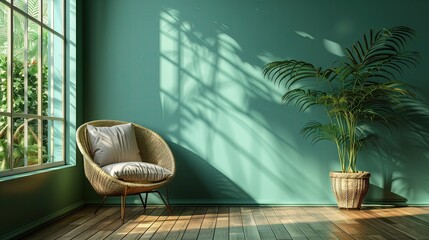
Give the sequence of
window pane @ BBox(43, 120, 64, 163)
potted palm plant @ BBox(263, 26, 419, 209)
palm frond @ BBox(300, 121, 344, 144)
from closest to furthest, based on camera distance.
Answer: window pane @ BBox(43, 120, 64, 163), potted palm plant @ BBox(263, 26, 419, 209), palm frond @ BBox(300, 121, 344, 144)

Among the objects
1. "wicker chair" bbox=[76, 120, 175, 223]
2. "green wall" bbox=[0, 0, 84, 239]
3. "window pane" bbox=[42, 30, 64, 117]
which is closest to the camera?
"green wall" bbox=[0, 0, 84, 239]

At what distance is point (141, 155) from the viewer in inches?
203

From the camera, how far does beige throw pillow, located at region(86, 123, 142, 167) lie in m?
4.71

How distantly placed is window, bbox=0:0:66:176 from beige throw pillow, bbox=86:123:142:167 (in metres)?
0.39

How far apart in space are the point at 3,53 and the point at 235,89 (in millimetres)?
2386

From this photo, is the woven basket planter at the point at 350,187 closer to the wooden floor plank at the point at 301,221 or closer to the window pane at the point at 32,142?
the wooden floor plank at the point at 301,221

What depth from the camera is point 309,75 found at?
209 inches

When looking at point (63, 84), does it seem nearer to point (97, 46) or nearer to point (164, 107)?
point (97, 46)

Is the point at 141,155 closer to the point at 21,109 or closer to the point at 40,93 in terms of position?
the point at 40,93

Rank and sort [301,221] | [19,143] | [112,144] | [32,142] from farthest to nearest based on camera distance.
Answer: [112,144], [301,221], [32,142], [19,143]

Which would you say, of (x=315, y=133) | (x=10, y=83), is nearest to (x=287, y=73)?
(x=315, y=133)

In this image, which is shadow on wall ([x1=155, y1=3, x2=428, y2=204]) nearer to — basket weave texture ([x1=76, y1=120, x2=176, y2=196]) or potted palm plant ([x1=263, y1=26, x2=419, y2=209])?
potted palm plant ([x1=263, y1=26, x2=419, y2=209])

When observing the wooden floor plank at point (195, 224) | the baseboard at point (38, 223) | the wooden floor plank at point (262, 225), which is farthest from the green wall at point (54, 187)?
the wooden floor plank at point (262, 225)

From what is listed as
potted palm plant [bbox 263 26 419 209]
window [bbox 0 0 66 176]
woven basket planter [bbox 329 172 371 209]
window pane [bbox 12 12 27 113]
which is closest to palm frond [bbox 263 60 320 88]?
potted palm plant [bbox 263 26 419 209]
